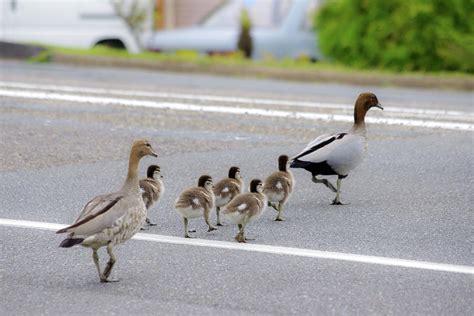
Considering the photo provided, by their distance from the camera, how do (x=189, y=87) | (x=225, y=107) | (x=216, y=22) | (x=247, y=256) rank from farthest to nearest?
1. (x=216, y=22)
2. (x=189, y=87)
3. (x=225, y=107)
4. (x=247, y=256)

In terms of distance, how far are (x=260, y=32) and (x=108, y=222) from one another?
15.4 metres

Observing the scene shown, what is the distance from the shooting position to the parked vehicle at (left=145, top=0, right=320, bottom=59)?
20375 millimetres

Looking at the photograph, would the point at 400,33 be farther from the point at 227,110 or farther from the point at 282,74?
the point at 227,110

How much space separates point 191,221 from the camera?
757cm

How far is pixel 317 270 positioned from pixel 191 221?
1593 mm

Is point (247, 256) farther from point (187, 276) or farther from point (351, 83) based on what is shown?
point (351, 83)

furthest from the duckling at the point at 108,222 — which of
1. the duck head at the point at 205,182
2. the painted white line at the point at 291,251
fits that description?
the duck head at the point at 205,182

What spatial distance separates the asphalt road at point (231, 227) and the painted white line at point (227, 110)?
0.31ft

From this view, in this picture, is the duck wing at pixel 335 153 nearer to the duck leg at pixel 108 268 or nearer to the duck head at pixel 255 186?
the duck head at pixel 255 186

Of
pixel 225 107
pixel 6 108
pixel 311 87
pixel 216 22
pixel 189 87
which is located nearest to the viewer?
pixel 6 108

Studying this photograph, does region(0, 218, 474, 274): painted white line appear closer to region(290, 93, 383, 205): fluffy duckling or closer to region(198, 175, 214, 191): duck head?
region(198, 175, 214, 191): duck head

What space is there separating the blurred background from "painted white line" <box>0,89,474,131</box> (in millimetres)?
6382

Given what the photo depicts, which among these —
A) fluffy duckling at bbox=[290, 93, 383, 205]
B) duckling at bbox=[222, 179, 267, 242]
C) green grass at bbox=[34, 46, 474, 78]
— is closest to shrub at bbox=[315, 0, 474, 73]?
green grass at bbox=[34, 46, 474, 78]

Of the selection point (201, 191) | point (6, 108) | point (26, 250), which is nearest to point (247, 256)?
point (201, 191)
